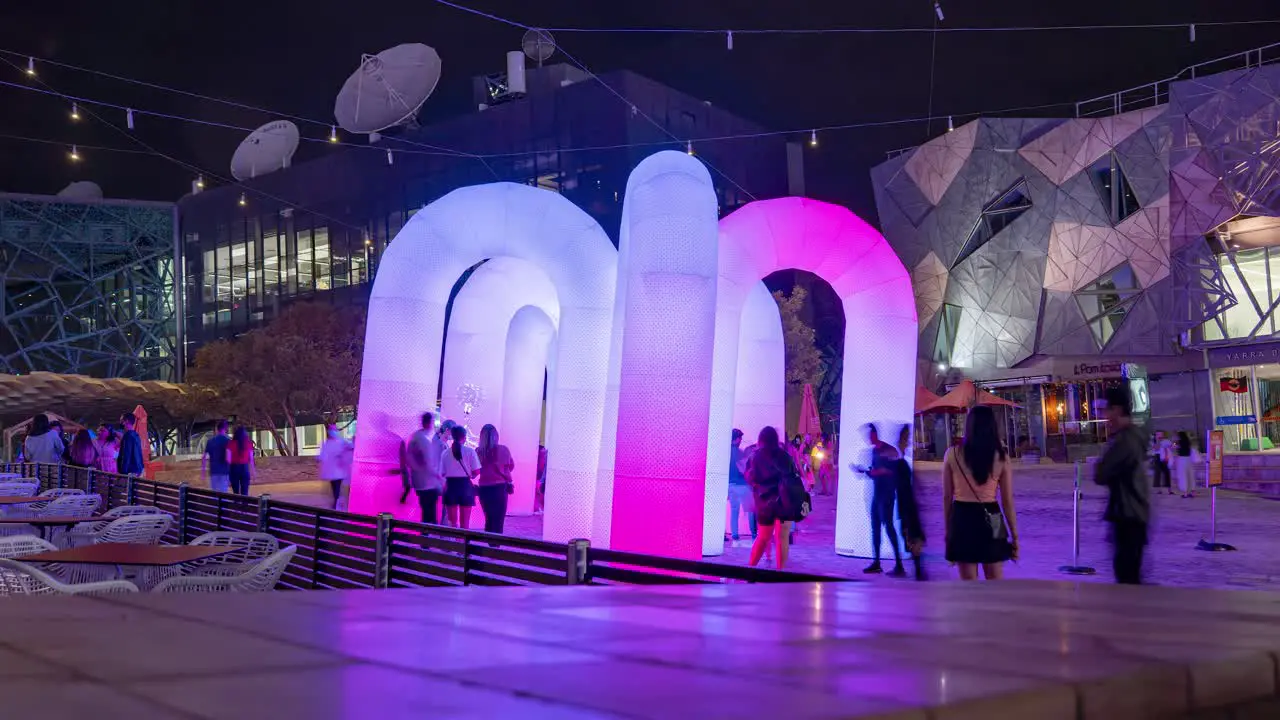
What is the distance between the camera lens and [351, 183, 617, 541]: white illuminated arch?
12688mm

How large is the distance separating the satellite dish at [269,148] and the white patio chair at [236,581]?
4738 centimetres

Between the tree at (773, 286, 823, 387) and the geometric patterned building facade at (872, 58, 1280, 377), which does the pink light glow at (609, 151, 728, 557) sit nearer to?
the tree at (773, 286, 823, 387)

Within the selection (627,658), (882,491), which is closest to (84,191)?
(882,491)

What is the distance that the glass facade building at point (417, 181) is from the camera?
39.5m

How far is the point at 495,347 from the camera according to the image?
690 inches

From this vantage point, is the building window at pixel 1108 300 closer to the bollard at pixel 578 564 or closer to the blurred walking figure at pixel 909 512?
the blurred walking figure at pixel 909 512

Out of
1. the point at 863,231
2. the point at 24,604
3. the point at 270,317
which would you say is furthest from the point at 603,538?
the point at 270,317

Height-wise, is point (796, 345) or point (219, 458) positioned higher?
point (796, 345)

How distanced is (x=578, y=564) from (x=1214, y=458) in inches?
455

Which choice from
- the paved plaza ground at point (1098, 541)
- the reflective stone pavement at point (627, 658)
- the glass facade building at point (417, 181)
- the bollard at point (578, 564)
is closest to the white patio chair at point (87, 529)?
the bollard at point (578, 564)

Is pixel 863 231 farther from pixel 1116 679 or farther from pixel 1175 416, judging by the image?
pixel 1175 416

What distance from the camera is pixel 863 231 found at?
1315cm

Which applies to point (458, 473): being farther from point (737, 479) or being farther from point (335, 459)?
point (737, 479)

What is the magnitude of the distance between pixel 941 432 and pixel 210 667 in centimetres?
4267
